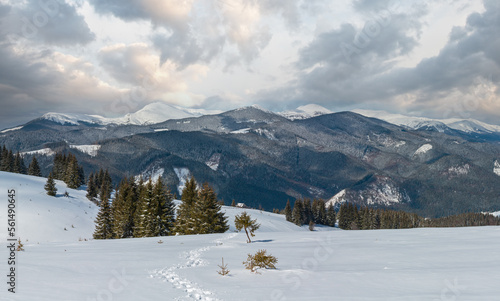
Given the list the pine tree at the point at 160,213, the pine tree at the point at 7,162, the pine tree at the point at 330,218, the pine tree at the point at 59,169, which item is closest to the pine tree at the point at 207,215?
the pine tree at the point at 160,213

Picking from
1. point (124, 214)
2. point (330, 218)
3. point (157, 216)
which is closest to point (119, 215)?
point (124, 214)

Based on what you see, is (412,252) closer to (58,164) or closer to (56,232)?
(56,232)

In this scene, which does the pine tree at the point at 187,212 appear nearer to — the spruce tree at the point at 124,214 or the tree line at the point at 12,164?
the spruce tree at the point at 124,214

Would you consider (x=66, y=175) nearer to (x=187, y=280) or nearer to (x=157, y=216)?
(x=157, y=216)

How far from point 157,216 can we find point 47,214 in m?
18.9

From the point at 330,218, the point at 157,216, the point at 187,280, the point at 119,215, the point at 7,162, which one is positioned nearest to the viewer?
the point at 187,280

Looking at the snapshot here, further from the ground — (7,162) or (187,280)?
(7,162)

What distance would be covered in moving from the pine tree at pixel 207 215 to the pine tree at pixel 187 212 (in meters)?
0.93

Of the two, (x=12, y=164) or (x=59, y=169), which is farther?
(x=12, y=164)

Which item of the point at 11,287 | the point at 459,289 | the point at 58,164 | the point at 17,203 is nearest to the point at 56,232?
the point at 17,203

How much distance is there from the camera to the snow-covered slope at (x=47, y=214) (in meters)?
46.8

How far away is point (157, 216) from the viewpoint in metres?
49.1

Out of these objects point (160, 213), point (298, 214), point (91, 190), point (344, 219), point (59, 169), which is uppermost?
point (59, 169)

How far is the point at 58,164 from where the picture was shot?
105750mm
